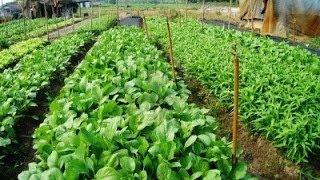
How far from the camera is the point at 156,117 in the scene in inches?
147

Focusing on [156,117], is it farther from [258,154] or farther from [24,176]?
[258,154]

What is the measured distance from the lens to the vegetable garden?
2998 millimetres

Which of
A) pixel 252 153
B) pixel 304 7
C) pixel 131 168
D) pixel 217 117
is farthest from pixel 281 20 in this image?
pixel 131 168

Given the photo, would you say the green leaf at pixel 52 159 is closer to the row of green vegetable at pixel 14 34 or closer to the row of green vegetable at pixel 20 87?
the row of green vegetable at pixel 20 87

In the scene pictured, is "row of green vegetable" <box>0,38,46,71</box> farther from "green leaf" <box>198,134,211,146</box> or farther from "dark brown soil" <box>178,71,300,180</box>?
"green leaf" <box>198,134,211,146</box>

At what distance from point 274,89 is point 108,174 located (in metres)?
3.49

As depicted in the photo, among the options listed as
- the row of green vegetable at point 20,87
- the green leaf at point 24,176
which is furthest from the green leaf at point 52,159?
the row of green vegetable at point 20,87

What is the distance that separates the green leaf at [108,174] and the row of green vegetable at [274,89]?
2481 mm

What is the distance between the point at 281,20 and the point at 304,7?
93 cm

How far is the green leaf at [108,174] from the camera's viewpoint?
2673 millimetres

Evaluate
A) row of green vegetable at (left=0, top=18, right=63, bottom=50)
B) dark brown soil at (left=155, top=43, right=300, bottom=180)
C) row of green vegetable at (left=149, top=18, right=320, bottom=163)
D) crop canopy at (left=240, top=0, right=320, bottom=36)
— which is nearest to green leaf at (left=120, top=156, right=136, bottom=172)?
dark brown soil at (left=155, top=43, right=300, bottom=180)

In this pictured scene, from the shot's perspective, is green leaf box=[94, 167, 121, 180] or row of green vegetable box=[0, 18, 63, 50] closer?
green leaf box=[94, 167, 121, 180]

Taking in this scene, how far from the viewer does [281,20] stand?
15.1 m

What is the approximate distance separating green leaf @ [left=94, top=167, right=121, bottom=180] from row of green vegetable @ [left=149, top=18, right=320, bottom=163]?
2481mm
